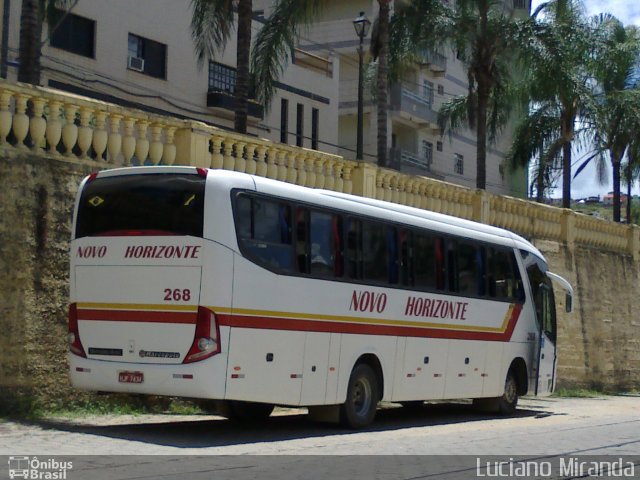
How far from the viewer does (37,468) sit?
32.3ft

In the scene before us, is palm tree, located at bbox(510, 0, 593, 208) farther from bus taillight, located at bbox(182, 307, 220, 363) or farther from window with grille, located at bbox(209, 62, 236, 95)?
bus taillight, located at bbox(182, 307, 220, 363)

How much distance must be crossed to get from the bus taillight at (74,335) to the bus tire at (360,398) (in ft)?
12.3

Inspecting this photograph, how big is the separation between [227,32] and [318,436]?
36.1 ft

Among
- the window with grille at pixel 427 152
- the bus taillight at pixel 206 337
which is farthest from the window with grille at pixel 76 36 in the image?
the window with grille at pixel 427 152

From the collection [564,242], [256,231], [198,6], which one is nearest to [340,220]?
[256,231]

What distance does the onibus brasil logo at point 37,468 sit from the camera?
9.48 m

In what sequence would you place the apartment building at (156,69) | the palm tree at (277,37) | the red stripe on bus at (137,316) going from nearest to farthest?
the red stripe on bus at (137,316) → the palm tree at (277,37) → the apartment building at (156,69)

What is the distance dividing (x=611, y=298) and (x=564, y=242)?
3.71 m

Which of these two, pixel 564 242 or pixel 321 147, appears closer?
pixel 564 242

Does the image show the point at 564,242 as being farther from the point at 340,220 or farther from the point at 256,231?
the point at 256,231

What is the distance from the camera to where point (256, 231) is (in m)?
13.1

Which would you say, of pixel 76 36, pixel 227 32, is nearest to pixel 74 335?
pixel 227 32

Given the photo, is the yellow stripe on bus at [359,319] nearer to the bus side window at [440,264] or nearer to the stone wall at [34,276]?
the bus side window at [440,264]

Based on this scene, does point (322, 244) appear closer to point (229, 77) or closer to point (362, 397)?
point (362, 397)
